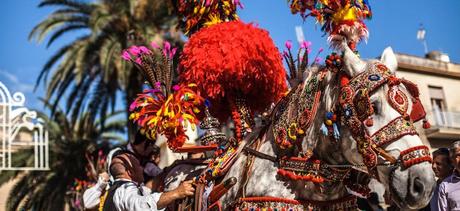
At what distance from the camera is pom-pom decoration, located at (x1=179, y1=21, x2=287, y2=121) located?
430 cm

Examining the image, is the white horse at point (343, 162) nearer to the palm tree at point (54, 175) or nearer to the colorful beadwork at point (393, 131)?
the colorful beadwork at point (393, 131)

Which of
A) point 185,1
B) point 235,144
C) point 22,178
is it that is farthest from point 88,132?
point 235,144

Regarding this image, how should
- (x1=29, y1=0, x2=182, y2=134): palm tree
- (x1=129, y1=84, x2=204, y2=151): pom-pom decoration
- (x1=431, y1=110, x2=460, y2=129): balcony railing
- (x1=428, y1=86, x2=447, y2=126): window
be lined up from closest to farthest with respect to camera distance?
(x1=129, y1=84, x2=204, y2=151): pom-pom decoration → (x1=29, y1=0, x2=182, y2=134): palm tree → (x1=431, y1=110, x2=460, y2=129): balcony railing → (x1=428, y1=86, x2=447, y2=126): window

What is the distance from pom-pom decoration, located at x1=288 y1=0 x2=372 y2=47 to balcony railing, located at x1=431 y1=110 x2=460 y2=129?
20.1 metres

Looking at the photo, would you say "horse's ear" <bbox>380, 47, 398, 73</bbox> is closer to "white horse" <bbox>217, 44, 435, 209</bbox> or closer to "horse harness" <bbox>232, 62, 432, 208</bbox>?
"white horse" <bbox>217, 44, 435, 209</bbox>

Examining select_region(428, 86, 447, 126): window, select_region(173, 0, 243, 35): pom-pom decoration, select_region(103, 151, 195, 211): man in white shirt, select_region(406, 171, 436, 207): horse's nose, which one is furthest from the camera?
select_region(428, 86, 447, 126): window

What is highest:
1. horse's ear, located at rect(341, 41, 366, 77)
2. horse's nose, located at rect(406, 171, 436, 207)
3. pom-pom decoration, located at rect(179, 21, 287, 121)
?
pom-pom decoration, located at rect(179, 21, 287, 121)

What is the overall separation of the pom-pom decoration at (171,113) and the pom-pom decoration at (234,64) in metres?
0.16

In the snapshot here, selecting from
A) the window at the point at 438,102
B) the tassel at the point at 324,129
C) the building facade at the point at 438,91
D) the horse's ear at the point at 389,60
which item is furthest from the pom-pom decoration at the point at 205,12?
the window at the point at 438,102

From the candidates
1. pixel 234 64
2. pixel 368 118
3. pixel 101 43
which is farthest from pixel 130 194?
pixel 101 43

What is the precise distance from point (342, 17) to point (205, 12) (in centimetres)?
200

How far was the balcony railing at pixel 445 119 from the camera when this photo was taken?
22.2m

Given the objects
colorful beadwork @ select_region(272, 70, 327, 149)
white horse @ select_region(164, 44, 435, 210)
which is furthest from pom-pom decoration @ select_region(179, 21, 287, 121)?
colorful beadwork @ select_region(272, 70, 327, 149)

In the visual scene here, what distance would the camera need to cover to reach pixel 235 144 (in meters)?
4.02
